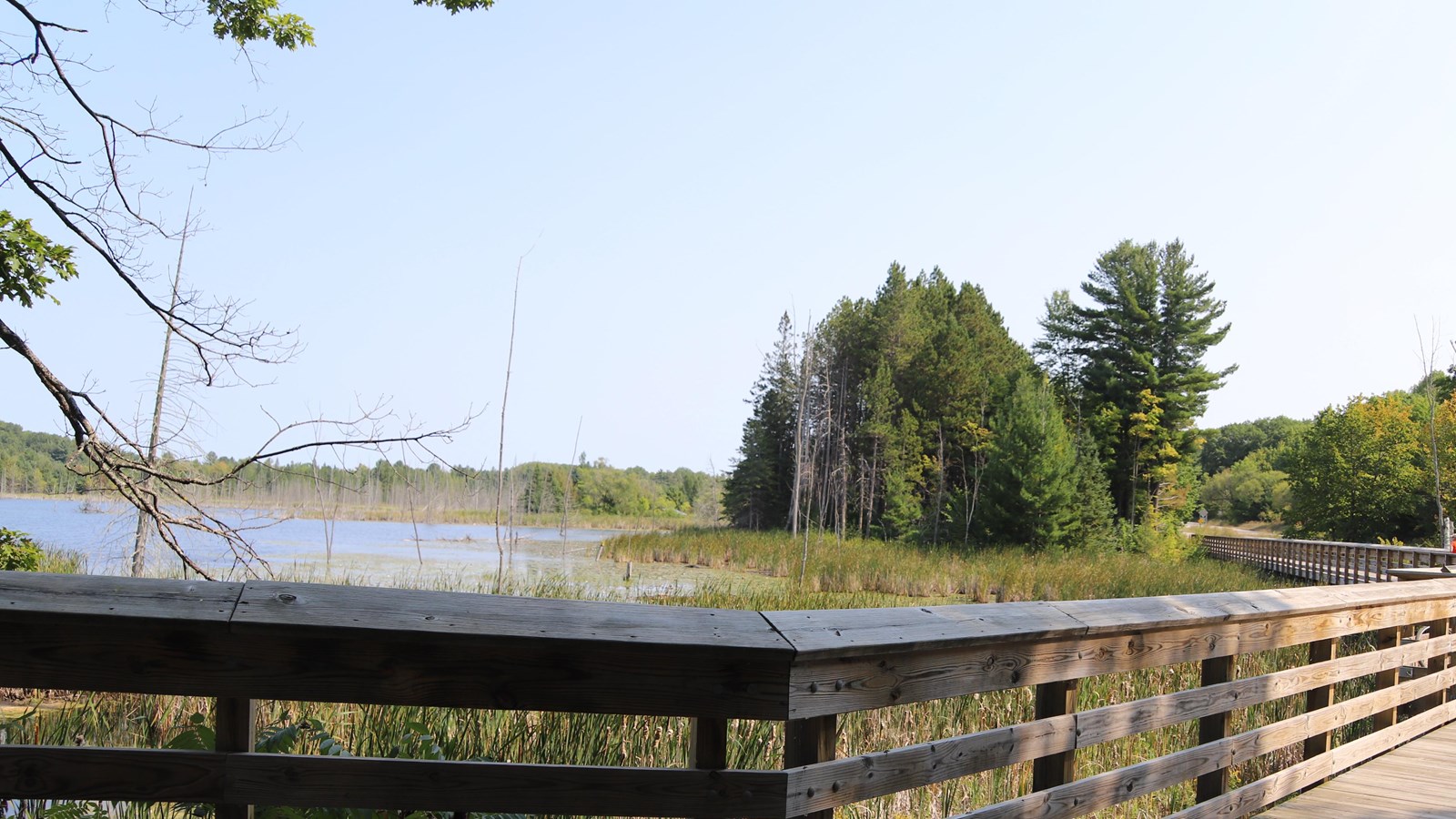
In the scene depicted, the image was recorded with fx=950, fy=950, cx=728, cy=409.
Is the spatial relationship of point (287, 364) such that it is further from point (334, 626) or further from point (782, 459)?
point (782, 459)

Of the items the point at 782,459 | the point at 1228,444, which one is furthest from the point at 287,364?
the point at 1228,444

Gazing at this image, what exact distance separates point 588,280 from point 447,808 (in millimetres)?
21133

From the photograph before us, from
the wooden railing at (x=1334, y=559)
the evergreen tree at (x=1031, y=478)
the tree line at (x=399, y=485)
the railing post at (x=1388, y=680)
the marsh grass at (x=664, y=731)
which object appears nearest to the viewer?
the marsh grass at (x=664, y=731)

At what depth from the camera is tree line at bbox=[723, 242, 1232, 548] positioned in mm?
39406

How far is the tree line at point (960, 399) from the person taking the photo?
39406mm

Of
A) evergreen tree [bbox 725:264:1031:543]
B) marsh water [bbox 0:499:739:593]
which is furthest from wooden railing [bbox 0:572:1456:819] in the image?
evergreen tree [bbox 725:264:1031:543]

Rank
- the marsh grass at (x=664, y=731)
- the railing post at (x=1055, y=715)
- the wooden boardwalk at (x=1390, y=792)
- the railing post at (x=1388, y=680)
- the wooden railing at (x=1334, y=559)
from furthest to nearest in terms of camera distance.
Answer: the wooden railing at (x=1334, y=559) → the railing post at (x=1388, y=680) → the marsh grass at (x=664, y=731) → the wooden boardwalk at (x=1390, y=792) → the railing post at (x=1055, y=715)

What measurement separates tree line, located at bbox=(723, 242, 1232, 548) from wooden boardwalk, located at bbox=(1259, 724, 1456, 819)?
32309mm

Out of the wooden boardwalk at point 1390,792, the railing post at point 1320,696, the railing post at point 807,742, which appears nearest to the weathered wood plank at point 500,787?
the railing post at point 807,742

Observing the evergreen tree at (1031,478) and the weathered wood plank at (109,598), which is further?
the evergreen tree at (1031,478)

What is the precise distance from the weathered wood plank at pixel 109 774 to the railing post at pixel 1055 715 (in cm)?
191

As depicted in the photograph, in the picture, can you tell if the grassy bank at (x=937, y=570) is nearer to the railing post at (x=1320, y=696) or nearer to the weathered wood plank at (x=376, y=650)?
the railing post at (x=1320, y=696)

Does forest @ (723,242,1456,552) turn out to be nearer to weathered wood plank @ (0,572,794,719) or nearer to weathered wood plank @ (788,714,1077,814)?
weathered wood plank @ (788,714,1077,814)

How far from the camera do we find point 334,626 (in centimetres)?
156
